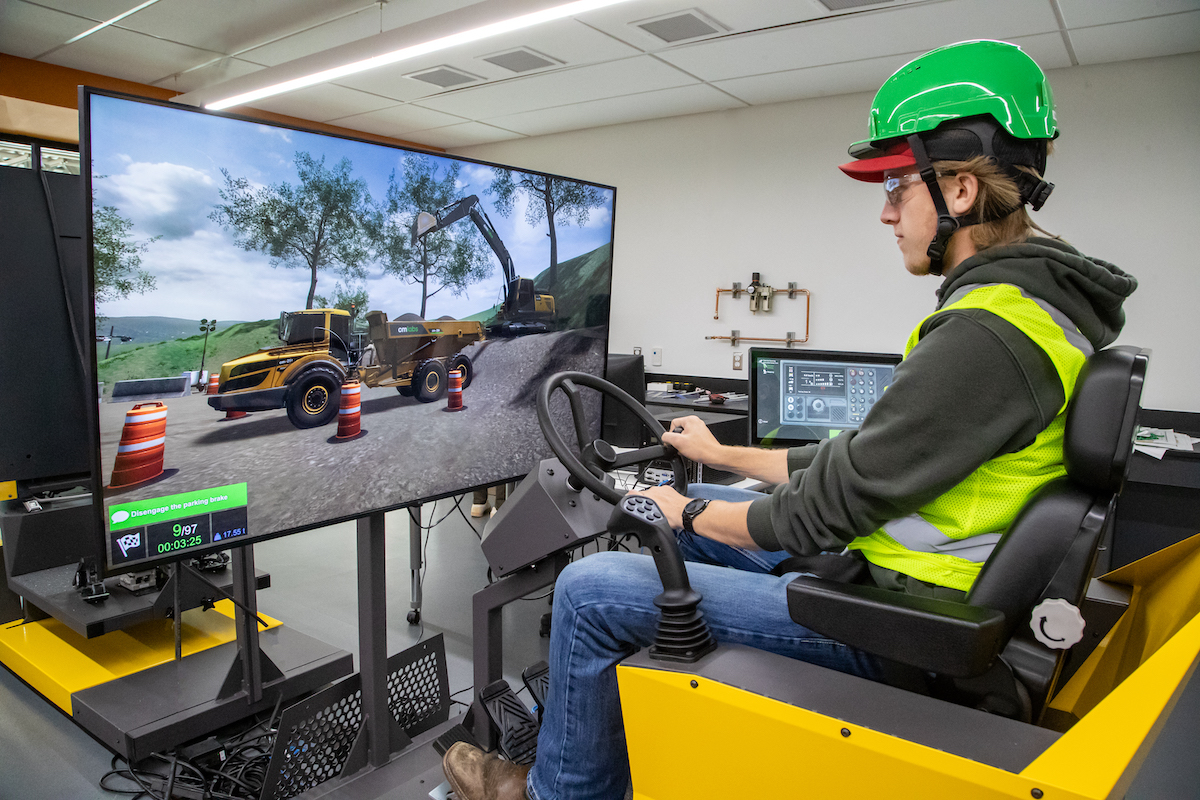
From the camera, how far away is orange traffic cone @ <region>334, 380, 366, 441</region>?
168 cm

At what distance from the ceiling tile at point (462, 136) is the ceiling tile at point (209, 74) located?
1.78 meters

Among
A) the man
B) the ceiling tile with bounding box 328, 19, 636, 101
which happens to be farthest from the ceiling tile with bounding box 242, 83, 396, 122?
the man

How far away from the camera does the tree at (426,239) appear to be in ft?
5.64

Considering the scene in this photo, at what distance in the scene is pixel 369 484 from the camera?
1728 millimetres

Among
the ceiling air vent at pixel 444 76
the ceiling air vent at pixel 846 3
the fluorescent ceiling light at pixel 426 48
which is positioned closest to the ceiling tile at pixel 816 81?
the ceiling air vent at pixel 846 3

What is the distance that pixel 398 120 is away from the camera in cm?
646

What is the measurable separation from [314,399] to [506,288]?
0.63 m

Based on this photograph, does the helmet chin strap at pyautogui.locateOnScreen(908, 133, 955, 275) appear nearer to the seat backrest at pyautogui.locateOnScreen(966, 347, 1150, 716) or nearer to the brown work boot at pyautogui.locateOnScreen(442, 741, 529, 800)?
the seat backrest at pyautogui.locateOnScreen(966, 347, 1150, 716)

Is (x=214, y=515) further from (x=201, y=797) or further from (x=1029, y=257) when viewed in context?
(x=1029, y=257)

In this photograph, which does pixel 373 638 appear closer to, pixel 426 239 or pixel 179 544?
pixel 179 544

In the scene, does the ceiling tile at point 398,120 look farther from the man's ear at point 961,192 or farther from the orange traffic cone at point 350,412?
the man's ear at point 961,192

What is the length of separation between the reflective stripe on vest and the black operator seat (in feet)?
0.12

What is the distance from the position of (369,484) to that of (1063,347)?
4.72 feet

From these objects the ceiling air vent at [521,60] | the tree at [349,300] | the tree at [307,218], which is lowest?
the tree at [349,300]
